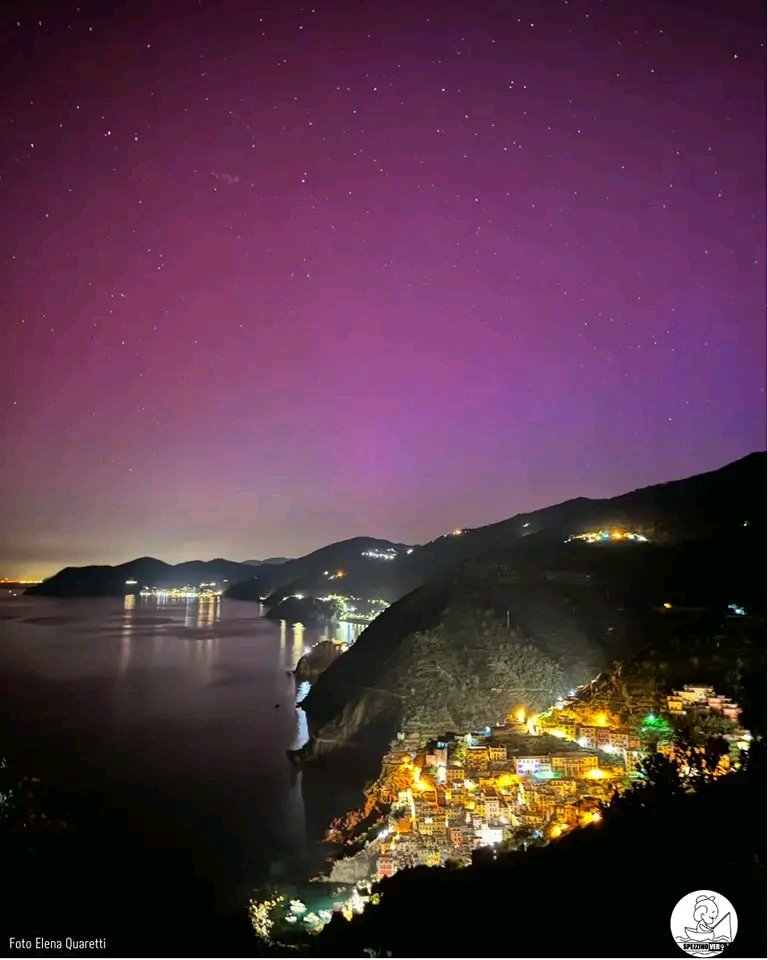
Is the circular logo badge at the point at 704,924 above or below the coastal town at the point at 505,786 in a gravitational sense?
above

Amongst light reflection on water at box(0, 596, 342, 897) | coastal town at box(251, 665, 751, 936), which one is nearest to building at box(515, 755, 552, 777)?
coastal town at box(251, 665, 751, 936)

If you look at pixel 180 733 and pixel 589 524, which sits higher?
pixel 589 524

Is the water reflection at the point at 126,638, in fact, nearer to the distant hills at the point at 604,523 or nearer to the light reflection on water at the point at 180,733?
the light reflection on water at the point at 180,733

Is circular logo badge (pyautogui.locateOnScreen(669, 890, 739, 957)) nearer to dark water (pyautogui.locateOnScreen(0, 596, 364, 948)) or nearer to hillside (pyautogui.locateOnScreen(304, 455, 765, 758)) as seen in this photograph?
dark water (pyautogui.locateOnScreen(0, 596, 364, 948))

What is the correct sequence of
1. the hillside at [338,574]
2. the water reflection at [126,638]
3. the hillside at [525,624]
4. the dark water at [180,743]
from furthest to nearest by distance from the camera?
the hillside at [338,574]
the water reflection at [126,638]
the hillside at [525,624]
the dark water at [180,743]

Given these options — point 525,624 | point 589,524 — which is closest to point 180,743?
point 525,624

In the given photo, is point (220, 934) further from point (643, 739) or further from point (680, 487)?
point (680, 487)

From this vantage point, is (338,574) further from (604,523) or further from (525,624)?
(525,624)

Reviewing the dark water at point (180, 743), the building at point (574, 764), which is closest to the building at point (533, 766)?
the building at point (574, 764)
